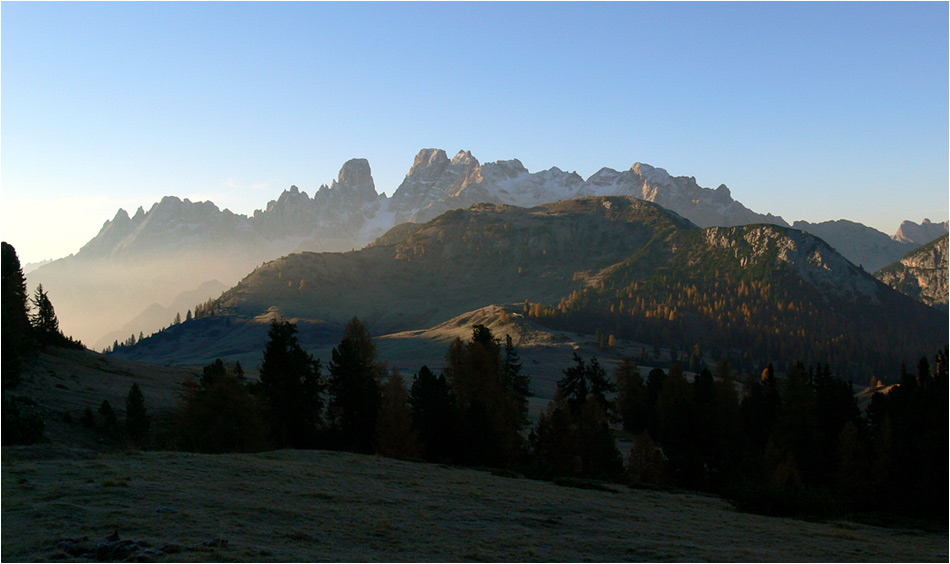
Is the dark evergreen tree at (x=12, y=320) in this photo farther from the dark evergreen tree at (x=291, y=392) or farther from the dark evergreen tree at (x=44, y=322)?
the dark evergreen tree at (x=291, y=392)

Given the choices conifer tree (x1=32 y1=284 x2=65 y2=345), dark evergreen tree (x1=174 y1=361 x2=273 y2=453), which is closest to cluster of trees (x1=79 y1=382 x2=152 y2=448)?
dark evergreen tree (x1=174 y1=361 x2=273 y2=453)

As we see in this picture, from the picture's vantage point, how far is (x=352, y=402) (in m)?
Answer: 58.4

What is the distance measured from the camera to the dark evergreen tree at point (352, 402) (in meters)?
56.8

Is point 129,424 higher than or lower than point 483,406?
lower

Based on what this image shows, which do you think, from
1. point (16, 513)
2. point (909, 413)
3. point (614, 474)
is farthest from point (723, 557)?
point (909, 413)

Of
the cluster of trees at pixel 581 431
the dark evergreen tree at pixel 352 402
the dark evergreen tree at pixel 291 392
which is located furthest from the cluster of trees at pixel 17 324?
the dark evergreen tree at pixel 352 402

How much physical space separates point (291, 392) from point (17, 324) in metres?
31.7

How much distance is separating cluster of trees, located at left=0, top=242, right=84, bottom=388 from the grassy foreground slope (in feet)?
83.7

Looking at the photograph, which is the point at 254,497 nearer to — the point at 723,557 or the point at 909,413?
the point at 723,557

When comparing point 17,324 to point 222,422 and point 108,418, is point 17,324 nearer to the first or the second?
point 108,418

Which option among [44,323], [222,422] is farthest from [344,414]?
[44,323]

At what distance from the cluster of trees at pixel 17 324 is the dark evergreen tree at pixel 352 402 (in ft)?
80.7

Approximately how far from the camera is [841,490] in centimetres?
5622

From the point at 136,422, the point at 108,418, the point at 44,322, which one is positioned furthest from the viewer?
the point at 44,322
